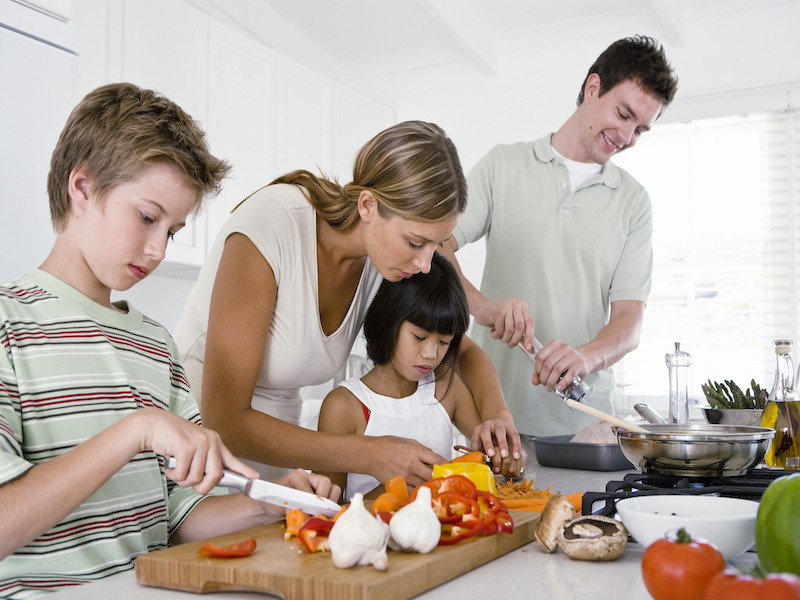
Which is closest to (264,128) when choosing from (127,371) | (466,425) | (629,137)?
(629,137)

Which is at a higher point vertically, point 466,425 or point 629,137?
point 629,137

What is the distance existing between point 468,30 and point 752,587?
3882 millimetres

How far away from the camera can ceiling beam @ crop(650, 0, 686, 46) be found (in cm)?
347

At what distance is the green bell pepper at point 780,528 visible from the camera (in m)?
0.60

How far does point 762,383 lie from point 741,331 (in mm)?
282

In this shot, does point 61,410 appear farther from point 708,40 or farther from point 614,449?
point 708,40

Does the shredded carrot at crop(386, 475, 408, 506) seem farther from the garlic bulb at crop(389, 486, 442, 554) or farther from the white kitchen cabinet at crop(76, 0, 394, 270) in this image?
the white kitchen cabinet at crop(76, 0, 394, 270)

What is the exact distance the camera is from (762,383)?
369cm

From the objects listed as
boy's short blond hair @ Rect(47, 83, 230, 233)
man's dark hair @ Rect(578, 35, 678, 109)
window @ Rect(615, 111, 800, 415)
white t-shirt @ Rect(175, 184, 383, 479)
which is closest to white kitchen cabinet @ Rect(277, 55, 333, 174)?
window @ Rect(615, 111, 800, 415)

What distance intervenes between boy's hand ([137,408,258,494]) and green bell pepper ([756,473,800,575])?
56 cm

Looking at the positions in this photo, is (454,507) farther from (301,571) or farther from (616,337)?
(616,337)

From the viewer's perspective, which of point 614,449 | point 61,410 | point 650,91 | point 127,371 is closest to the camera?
point 61,410

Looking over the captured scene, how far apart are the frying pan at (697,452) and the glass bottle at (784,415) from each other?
0.37 m

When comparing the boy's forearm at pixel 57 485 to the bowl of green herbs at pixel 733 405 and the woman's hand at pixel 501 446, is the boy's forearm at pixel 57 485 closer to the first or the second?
the woman's hand at pixel 501 446
